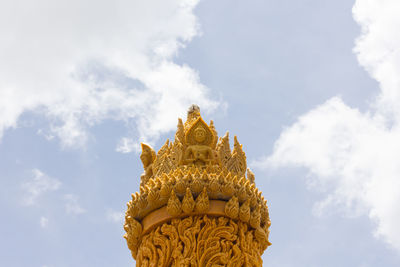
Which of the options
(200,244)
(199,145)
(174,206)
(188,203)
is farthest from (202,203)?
(199,145)

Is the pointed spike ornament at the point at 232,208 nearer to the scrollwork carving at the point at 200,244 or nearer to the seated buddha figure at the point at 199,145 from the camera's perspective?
the scrollwork carving at the point at 200,244

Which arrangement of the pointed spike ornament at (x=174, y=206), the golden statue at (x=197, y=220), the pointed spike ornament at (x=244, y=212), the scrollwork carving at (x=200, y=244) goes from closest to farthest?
1. the scrollwork carving at (x=200, y=244)
2. the golden statue at (x=197, y=220)
3. the pointed spike ornament at (x=174, y=206)
4. the pointed spike ornament at (x=244, y=212)

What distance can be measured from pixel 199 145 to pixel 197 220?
1973 millimetres

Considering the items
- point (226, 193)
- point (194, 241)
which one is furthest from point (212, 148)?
point (194, 241)

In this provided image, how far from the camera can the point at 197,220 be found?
29.8 ft

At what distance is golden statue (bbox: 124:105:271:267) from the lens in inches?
345

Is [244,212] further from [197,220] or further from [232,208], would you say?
[197,220]

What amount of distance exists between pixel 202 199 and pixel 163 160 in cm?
178

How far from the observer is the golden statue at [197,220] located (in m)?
8.77

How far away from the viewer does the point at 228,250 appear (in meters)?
8.82

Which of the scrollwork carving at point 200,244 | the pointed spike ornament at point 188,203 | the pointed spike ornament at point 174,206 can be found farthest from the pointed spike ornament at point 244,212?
the pointed spike ornament at point 174,206

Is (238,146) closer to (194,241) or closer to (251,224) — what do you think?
(251,224)

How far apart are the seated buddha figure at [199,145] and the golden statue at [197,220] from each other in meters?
0.19

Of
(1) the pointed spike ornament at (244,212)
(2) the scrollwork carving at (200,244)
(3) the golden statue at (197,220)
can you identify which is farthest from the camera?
(1) the pointed spike ornament at (244,212)
